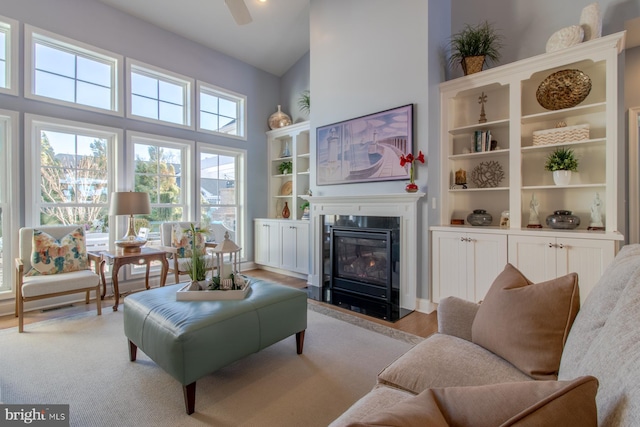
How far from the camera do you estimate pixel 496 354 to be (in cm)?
140

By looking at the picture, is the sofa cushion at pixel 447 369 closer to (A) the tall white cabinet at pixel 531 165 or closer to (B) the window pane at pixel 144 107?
(A) the tall white cabinet at pixel 531 165

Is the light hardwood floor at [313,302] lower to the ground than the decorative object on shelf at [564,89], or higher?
lower

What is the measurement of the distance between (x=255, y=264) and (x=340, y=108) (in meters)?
3.06

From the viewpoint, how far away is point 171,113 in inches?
177

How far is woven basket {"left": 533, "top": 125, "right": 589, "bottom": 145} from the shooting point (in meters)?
2.75

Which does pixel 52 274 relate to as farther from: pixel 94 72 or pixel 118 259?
pixel 94 72

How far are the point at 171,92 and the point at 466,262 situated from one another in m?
4.53

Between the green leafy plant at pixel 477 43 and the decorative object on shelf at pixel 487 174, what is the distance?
1141 mm

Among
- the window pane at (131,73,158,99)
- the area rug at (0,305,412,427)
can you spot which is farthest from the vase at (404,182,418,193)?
the window pane at (131,73,158,99)

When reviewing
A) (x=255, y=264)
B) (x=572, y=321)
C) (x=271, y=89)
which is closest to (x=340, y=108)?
(x=271, y=89)

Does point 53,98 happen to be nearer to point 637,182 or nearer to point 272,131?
point 272,131

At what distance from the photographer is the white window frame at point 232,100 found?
4734mm

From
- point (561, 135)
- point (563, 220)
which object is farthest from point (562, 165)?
point (563, 220)

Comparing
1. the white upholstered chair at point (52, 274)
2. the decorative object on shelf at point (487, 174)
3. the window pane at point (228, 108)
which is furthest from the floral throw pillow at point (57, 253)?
the decorative object on shelf at point (487, 174)
